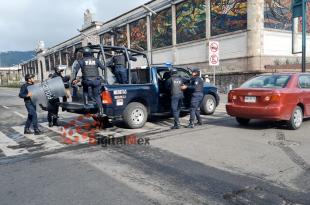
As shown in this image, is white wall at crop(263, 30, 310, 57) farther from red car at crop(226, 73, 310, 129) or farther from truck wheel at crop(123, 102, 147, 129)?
truck wheel at crop(123, 102, 147, 129)

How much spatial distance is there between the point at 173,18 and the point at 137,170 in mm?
28302

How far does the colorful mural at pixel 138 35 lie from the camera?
37688 mm

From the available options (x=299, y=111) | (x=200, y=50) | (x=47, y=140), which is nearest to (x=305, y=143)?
(x=299, y=111)

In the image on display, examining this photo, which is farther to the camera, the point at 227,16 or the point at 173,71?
the point at 227,16

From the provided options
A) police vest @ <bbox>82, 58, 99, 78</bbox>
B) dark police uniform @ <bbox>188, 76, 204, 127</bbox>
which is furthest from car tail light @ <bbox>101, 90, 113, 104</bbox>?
dark police uniform @ <bbox>188, 76, 204, 127</bbox>

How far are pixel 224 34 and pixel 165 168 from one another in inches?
890

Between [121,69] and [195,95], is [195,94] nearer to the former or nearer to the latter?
[195,95]

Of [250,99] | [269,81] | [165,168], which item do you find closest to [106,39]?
[269,81]

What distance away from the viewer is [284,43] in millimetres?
25469

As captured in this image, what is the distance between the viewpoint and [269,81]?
8.45m

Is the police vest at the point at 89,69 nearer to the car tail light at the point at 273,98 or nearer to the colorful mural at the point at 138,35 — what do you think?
the car tail light at the point at 273,98

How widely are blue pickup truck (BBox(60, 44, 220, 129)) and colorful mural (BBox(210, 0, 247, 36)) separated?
16102 mm

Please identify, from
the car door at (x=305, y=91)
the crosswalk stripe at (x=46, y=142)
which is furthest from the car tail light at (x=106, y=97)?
the car door at (x=305, y=91)

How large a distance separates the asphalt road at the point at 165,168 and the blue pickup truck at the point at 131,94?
674 millimetres
